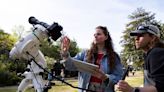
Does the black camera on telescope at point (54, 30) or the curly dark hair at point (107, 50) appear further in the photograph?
the curly dark hair at point (107, 50)

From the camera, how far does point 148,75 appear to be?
112 inches

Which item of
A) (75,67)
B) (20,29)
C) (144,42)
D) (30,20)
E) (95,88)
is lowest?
(95,88)

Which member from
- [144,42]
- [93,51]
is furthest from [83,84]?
[144,42]

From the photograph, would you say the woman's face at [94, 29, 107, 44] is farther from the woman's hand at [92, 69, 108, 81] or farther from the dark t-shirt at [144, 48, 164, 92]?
the dark t-shirt at [144, 48, 164, 92]

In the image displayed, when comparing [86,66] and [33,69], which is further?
[33,69]

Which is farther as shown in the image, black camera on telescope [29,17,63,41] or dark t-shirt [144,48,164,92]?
black camera on telescope [29,17,63,41]

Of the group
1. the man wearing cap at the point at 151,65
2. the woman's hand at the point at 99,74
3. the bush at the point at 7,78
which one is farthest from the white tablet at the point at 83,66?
the bush at the point at 7,78

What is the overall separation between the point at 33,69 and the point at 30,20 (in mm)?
574

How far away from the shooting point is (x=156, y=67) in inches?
108

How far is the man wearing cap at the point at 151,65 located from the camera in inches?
108

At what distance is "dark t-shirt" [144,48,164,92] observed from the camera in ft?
8.95

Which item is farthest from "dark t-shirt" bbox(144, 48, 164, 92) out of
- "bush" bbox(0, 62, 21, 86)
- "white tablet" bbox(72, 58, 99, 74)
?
"bush" bbox(0, 62, 21, 86)

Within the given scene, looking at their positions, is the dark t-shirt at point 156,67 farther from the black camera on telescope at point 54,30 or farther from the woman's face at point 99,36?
the woman's face at point 99,36

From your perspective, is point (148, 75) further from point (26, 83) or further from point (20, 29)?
point (20, 29)
